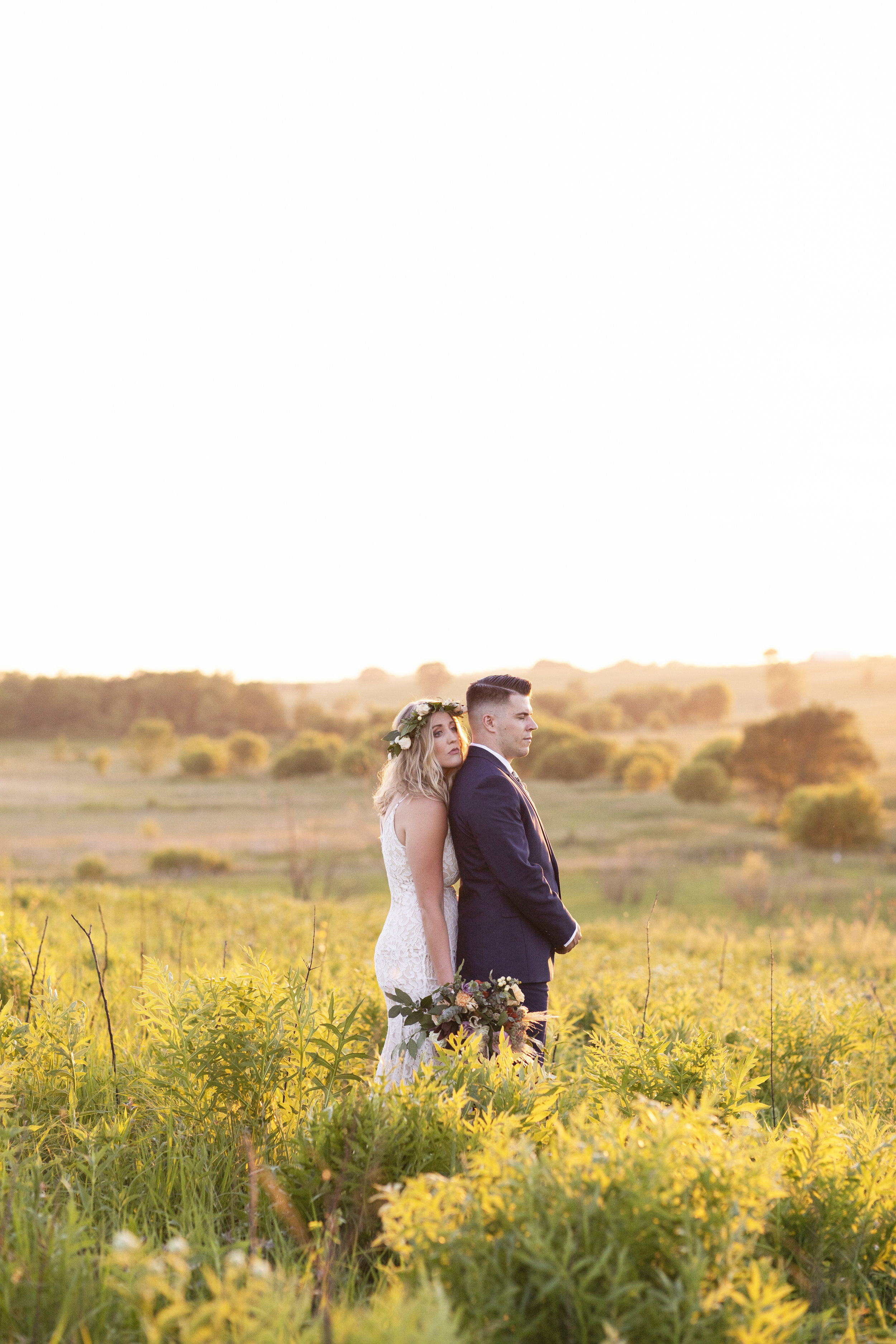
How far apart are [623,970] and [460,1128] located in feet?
20.4

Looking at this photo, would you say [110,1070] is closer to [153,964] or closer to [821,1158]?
[153,964]

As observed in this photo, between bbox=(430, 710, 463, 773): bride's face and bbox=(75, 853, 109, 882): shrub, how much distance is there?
2319 cm

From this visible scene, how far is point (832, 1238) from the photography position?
3.20 metres

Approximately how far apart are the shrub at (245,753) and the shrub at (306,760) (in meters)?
3.71

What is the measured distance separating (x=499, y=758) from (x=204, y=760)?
67.0 meters

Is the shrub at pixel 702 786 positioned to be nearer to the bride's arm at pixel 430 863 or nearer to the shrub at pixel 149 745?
the shrub at pixel 149 745

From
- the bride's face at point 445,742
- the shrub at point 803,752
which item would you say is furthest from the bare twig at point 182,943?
the shrub at point 803,752

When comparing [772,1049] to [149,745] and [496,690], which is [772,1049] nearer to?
[496,690]

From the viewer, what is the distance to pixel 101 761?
221ft

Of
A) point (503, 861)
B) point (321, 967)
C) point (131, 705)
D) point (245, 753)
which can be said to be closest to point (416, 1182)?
point (503, 861)

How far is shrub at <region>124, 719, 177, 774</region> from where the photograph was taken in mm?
69250

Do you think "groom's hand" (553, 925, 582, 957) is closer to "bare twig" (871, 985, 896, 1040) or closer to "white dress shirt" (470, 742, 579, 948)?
"white dress shirt" (470, 742, 579, 948)

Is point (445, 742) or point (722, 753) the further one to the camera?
point (722, 753)

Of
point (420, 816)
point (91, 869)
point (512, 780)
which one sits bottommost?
point (91, 869)
